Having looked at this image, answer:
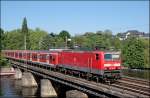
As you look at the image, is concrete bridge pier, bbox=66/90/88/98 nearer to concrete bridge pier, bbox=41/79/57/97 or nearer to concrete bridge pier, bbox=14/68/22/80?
concrete bridge pier, bbox=41/79/57/97

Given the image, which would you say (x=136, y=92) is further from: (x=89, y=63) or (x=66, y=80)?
(x=66, y=80)

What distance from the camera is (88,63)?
45.7 m

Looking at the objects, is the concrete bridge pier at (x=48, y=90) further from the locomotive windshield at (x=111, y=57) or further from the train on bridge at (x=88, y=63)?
the locomotive windshield at (x=111, y=57)

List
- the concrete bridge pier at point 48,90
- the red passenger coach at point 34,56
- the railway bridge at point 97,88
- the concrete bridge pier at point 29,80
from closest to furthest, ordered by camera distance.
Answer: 1. the railway bridge at point 97,88
2. the concrete bridge pier at point 48,90
3. the red passenger coach at point 34,56
4. the concrete bridge pier at point 29,80

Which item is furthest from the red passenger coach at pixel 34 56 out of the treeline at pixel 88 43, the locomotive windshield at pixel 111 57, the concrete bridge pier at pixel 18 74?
the locomotive windshield at pixel 111 57

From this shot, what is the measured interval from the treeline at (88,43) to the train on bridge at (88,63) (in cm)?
2658

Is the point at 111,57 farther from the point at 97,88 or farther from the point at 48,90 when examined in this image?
the point at 48,90

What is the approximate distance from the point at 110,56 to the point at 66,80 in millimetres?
8677

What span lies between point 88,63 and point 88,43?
10932 centimetres

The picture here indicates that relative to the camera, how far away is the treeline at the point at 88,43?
107 m

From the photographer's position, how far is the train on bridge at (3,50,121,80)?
137 feet

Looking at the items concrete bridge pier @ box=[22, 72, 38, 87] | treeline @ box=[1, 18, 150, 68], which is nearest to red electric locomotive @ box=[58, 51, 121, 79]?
concrete bridge pier @ box=[22, 72, 38, 87]

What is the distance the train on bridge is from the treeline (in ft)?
87.2

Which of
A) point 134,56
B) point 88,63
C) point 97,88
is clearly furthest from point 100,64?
point 134,56
